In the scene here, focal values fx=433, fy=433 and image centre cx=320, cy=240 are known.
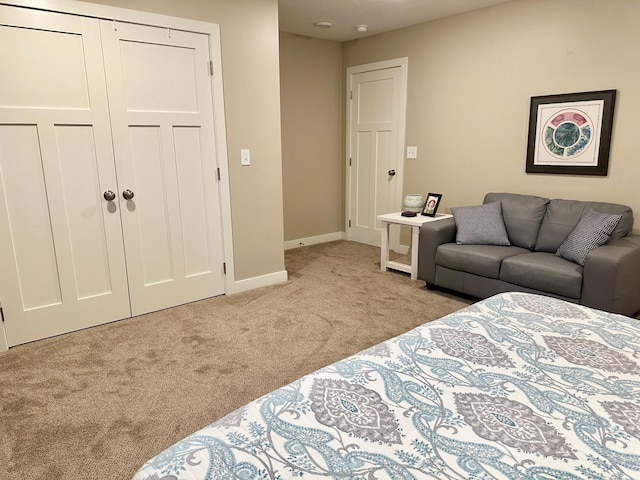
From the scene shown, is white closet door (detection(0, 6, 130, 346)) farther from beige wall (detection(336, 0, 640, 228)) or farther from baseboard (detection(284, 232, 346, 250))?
beige wall (detection(336, 0, 640, 228))

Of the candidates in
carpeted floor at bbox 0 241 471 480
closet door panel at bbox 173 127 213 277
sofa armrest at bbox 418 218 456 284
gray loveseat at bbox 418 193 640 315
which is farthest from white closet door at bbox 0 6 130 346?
gray loveseat at bbox 418 193 640 315

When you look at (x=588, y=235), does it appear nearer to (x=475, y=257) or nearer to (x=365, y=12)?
(x=475, y=257)

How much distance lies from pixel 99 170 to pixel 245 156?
1.15m

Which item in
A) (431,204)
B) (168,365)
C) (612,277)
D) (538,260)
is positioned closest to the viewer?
(168,365)

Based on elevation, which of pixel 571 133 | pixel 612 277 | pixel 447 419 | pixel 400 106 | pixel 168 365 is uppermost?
pixel 400 106

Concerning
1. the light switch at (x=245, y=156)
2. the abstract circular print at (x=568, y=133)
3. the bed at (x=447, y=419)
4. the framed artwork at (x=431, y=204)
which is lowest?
the bed at (x=447, y=419)

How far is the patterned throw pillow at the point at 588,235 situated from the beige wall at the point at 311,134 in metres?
3.11

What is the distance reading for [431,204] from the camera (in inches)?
173

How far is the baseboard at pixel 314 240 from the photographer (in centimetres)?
551

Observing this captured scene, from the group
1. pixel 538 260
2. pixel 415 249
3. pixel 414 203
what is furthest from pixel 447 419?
pixel 414 203

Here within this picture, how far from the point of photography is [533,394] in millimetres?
1202

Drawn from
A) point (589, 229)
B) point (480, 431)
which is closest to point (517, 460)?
point (480, 431)

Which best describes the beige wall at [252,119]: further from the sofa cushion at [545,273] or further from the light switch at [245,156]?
the sofa cushion at [545,273]

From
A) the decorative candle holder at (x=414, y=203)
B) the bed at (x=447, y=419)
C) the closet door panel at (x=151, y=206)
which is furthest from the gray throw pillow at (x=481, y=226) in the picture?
the closet door panel at (x=151, y=206)
